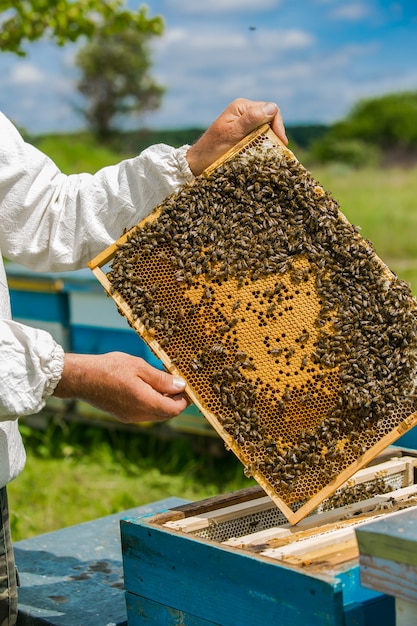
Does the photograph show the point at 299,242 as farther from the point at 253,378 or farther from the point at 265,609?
the point at 265,609

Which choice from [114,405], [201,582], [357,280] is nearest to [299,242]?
[357,280]

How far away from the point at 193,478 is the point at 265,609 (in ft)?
14.5

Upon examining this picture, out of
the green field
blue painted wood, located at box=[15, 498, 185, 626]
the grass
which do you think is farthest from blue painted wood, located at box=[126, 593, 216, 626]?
the grass

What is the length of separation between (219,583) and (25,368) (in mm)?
828

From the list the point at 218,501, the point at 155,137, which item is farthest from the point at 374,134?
the point at 218,501

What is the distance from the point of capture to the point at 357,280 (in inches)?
101

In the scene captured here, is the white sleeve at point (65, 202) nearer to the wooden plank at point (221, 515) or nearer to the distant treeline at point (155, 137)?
the wooden plank at point (221, 515)

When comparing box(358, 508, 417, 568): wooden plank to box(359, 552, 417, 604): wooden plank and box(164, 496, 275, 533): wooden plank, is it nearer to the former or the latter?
box(359, 552, 417, 604): wooden plank

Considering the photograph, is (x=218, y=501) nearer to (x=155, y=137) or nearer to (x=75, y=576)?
(x=75, y=576)

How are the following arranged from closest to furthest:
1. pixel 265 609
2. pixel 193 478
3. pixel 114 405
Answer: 1. pixel 265 609
2. pixel 114 405
3. pixel 193 478

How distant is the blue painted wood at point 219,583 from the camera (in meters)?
1.91

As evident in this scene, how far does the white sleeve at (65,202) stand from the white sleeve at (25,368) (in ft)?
2.19

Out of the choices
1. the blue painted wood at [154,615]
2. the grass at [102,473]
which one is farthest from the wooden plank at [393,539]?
the grass at [102,473]

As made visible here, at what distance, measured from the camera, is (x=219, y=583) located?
214 cm
